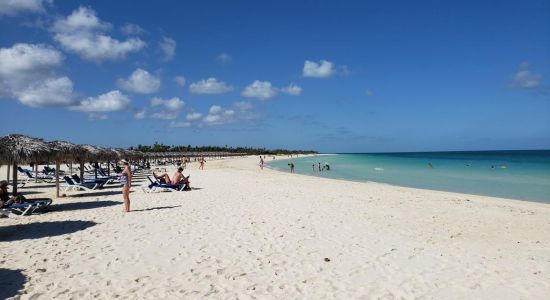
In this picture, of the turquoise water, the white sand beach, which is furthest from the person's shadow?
the turquoise water

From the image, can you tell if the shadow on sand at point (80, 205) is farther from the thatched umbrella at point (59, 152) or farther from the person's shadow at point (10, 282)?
the person's shadow at point (10, 282)

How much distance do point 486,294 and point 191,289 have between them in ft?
11.2

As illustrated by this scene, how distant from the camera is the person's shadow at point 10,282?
4.13m

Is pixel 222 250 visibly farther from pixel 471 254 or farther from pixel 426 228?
pixel 426 228

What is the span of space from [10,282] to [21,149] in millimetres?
6711

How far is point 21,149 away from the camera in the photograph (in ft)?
32.6

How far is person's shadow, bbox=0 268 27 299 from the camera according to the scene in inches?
163

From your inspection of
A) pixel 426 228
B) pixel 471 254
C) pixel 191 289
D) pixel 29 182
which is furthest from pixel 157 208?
pixel 29 182

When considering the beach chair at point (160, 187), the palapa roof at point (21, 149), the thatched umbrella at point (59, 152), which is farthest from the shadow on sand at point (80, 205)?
the beach chair at point (160, 187)

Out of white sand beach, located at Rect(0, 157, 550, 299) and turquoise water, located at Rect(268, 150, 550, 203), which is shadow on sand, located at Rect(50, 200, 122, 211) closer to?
white sand beach, located at Rect(0, 157, 550, 299)

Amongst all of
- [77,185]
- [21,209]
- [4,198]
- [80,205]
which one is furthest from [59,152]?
[21,209]

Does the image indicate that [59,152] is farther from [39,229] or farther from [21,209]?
[39,229]

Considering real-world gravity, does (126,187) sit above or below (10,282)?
above

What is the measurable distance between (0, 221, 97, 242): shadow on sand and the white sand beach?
2cm
